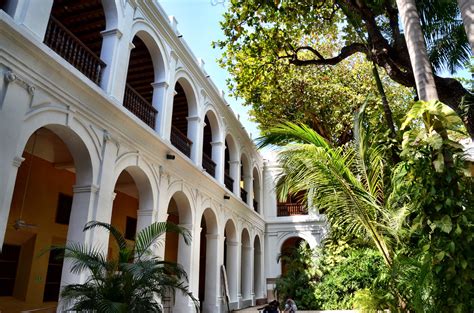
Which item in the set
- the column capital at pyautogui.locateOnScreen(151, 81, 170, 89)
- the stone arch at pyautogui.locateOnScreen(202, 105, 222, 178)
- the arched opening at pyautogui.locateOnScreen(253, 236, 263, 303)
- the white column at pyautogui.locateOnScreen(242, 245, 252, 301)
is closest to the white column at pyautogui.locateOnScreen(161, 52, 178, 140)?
the column capital at pyautogui.locateOnScreen(151, 81, 170, 89)

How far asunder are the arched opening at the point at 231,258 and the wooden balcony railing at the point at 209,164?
2.74 m

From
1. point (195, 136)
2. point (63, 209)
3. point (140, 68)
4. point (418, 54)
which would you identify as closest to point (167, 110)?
point (195, 136)

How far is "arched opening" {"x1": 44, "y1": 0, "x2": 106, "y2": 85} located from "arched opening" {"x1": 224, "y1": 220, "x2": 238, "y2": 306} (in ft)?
28.4

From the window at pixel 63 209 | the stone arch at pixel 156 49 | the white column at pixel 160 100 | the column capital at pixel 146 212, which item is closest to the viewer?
the column capital at pixel 146 212

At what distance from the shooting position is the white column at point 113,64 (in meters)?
7.99

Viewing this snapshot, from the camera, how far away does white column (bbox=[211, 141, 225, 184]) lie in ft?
45.7

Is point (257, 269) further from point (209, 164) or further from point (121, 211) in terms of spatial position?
point (121, 211)

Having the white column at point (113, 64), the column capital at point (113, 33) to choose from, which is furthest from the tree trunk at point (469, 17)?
the column capital at point (113, 33)

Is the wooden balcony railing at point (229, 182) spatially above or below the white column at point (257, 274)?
above

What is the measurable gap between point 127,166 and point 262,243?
13.2 metres

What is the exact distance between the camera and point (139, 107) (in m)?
9.31

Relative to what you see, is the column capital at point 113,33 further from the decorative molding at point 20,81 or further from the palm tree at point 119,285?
the palm tree at point 119,285

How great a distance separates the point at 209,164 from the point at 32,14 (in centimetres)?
822

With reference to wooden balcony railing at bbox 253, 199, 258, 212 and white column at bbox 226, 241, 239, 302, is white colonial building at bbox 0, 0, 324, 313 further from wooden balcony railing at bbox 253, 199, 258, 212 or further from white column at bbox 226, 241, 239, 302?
wooden balcony railing at bbox 253, 199, 258, 212
